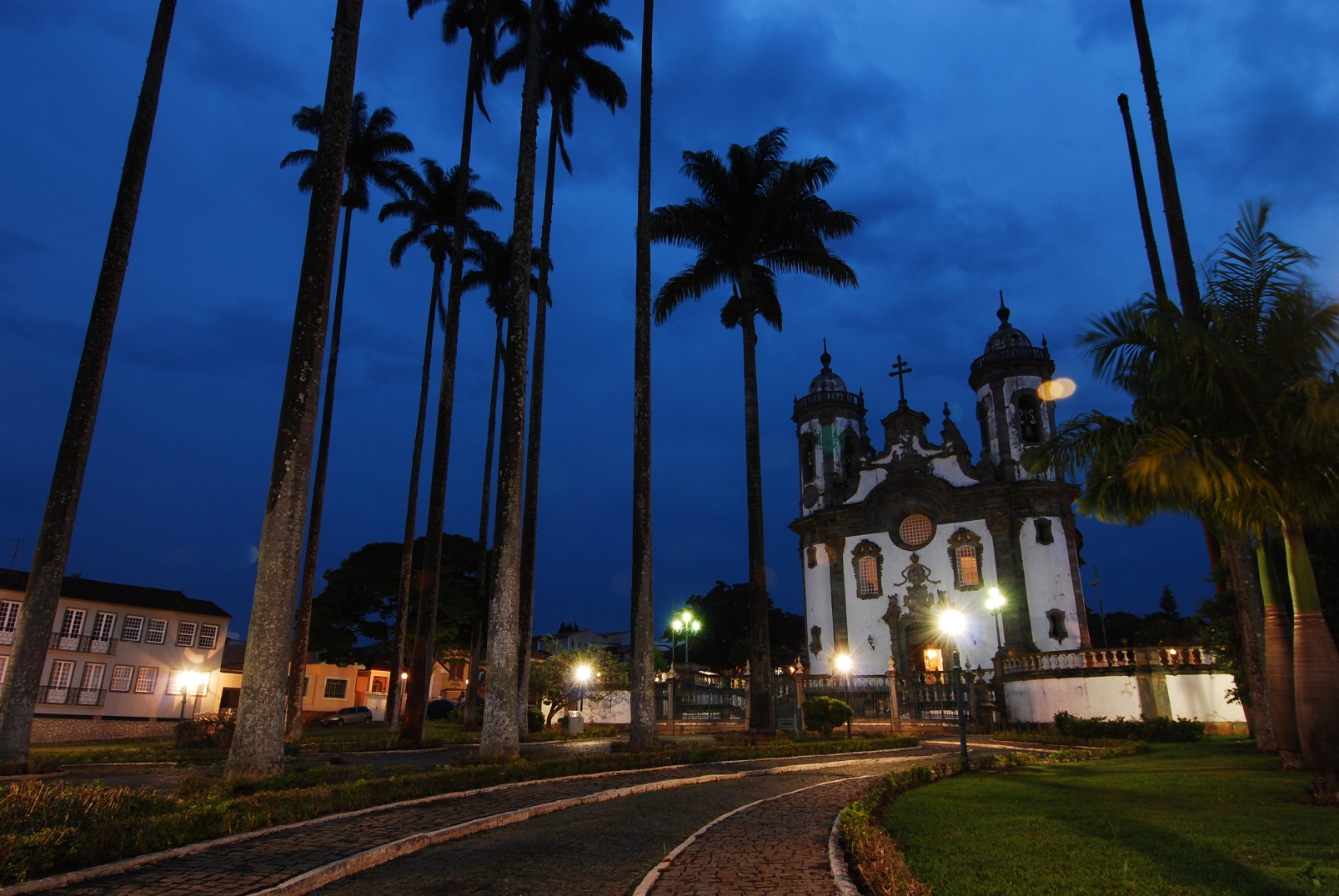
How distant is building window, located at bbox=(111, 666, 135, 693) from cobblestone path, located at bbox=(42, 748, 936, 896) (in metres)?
35.6

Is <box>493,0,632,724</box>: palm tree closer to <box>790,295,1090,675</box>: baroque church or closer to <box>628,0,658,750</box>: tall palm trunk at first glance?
<box>628,0,658,750</box>: tall palm trunk

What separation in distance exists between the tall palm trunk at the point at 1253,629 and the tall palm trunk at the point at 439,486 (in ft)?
55.7

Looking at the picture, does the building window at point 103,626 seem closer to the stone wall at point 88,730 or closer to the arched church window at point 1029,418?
the stone wall at point 88,730

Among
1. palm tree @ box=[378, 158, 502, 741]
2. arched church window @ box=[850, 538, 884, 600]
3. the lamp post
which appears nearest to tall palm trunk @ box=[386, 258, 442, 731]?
palm tree @ box=[378, 158, 502, 741]

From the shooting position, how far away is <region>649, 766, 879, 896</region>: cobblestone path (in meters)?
5.72

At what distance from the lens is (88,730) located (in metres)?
29.9

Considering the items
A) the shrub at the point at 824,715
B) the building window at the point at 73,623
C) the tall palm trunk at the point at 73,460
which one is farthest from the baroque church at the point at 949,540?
the building window at the point at 73,623

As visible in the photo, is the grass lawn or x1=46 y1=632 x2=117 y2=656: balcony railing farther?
x1=46 y1=632 x2=117 y2=656: balcony railing

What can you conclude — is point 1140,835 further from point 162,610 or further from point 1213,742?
point 162,610

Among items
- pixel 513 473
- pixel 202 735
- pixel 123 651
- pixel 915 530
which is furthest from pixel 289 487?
pixel 915 530

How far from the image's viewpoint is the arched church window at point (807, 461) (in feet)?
151

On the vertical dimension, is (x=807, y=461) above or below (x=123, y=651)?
above

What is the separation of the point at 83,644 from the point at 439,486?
2658cm

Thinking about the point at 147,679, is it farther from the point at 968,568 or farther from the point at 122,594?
the point at 968,568
